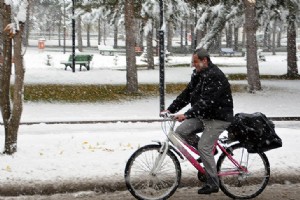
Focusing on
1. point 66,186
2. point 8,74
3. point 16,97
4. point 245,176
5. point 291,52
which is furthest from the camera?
point 291,52

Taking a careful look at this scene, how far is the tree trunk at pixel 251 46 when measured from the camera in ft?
67.0

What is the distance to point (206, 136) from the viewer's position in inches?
234

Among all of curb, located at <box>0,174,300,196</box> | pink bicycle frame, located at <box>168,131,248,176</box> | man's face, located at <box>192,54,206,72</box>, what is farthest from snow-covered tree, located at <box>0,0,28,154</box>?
man's face, located at <box>192,54,206,72</box>

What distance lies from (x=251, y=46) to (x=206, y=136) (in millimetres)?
15420

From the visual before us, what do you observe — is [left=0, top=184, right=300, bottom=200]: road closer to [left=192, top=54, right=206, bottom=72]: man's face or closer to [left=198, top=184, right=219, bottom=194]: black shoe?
[left=198, top=184, right=219, bottom=194]: black shoe

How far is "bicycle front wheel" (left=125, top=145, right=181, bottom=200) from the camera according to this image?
237 inches

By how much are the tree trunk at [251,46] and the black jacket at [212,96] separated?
15.2 metres

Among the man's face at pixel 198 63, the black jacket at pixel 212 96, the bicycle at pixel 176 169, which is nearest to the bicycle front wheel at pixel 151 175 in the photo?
the bicycle at pixel 176 169

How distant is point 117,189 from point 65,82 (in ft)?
56.3

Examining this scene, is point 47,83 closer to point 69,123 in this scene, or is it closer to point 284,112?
point 69,123

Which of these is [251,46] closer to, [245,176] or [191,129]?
[245,176]

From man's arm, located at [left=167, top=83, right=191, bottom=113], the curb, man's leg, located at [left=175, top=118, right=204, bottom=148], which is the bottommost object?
the curb

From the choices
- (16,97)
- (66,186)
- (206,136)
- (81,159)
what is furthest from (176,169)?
(16,97)

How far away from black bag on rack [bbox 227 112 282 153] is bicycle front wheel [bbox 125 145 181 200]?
2.78 ft
